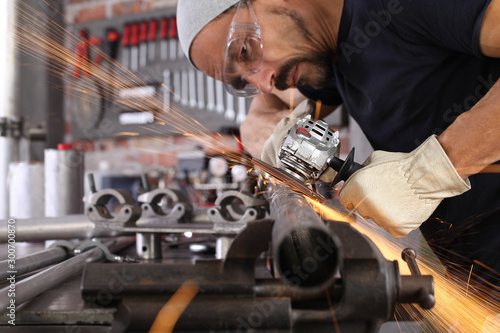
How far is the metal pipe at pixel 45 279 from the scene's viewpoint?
72 centimetres

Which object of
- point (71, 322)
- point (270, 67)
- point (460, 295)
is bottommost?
point (460, 295)

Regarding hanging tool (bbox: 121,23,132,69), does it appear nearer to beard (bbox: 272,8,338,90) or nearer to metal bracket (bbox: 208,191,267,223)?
beard (bbox: 272,8,338,90)

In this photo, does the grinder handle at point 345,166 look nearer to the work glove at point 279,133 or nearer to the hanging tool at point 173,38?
the work glove at point 279,133

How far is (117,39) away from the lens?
458 centimetres

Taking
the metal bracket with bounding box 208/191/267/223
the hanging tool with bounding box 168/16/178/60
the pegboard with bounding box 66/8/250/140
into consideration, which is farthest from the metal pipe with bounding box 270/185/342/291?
the hanging tool with bounding box 168/16/178/60

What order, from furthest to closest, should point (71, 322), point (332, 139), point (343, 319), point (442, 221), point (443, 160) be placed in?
point (442, 221) < point (332, 139) < point (443, 160) < point (71, 322) < point (343, 319)

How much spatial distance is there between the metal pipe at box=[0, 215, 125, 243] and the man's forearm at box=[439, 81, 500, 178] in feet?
3.66

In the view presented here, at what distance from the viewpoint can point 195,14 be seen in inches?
55.6

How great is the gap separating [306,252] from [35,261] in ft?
2.26

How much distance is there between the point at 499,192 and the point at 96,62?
14.4 ft

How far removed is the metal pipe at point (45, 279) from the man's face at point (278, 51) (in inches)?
31.2

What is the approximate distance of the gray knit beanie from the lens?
4.47ft

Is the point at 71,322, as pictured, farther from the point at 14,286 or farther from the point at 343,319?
the point at 343,319

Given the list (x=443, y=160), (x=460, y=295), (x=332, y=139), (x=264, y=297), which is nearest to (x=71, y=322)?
(x=264, y=297)
